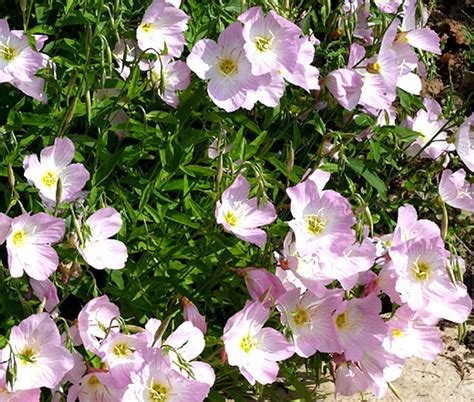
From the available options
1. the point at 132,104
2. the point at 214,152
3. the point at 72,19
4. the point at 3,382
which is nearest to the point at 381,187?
the point at 214,152

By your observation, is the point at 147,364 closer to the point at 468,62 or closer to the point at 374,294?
the point at 374,294

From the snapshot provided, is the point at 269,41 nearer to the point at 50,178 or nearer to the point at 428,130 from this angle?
the point at 50,178

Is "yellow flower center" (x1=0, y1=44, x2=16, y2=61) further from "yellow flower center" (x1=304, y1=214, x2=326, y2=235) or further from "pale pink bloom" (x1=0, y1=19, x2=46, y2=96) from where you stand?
"yellow flower center" (x1=304, y1=214, x2=326, y2=235)

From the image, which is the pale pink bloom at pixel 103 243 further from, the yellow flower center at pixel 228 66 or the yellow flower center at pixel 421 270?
the yellow flower center at pixel 421 270

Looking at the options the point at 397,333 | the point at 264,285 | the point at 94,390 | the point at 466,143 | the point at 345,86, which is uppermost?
the point at 345,86

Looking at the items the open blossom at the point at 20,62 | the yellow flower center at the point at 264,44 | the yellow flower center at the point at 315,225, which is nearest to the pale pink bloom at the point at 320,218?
the yellow flower center at the point at 315,225

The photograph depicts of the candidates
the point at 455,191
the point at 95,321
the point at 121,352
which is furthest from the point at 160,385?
the point at 455,191
